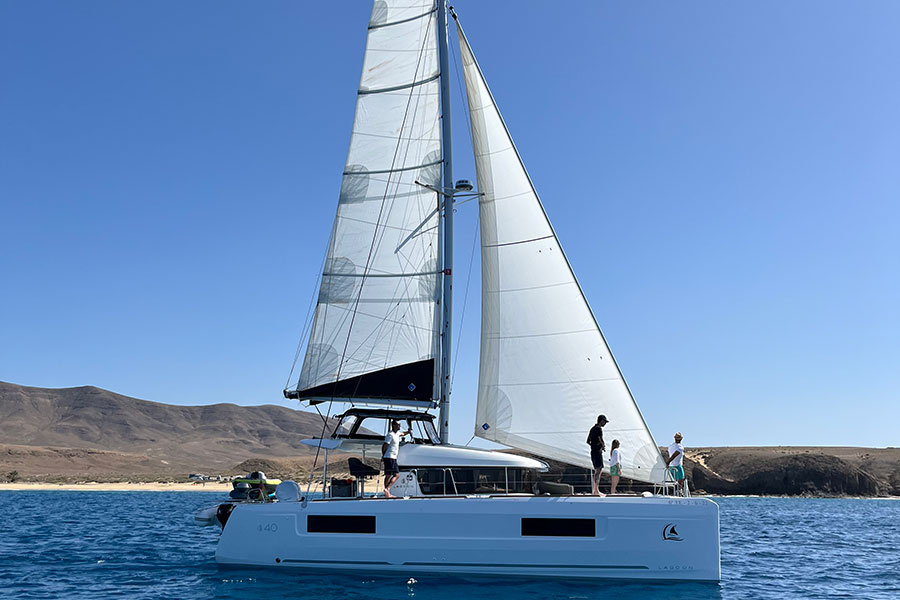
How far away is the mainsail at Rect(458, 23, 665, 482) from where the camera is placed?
601 inches

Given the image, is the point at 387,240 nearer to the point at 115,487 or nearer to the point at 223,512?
the point at 223,512

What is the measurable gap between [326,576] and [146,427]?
152378 mm

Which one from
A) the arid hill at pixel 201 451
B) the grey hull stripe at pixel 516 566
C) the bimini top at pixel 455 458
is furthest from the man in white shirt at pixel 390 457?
the arid hill at pixel 201 451

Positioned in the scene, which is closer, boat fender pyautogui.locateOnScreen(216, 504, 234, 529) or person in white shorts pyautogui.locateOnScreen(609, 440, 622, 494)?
person in white shorts pyautogui.locateOnScreen(609, 440, 622, 494)

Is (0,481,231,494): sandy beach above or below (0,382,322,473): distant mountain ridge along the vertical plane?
below

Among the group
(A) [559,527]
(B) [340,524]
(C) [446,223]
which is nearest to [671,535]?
(A) [559,527]

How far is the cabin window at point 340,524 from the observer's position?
1441 centimetres

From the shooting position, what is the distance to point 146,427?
502 feet

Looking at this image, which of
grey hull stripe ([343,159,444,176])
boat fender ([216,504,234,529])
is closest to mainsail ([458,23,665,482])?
grey hull stripe ([343,159,444,176])

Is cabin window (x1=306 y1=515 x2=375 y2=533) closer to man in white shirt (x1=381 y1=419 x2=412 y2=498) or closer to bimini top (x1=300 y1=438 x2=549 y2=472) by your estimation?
man in white shirt (x1=381 y1=419 x2=412 y2=498)

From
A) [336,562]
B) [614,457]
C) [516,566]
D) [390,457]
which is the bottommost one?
[336,562]

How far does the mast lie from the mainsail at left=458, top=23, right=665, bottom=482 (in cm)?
77

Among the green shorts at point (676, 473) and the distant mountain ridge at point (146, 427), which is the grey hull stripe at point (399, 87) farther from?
the distant mountain ridge at point (146, 427)

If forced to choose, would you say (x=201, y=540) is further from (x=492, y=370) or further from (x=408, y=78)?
(x=408, y=78)
